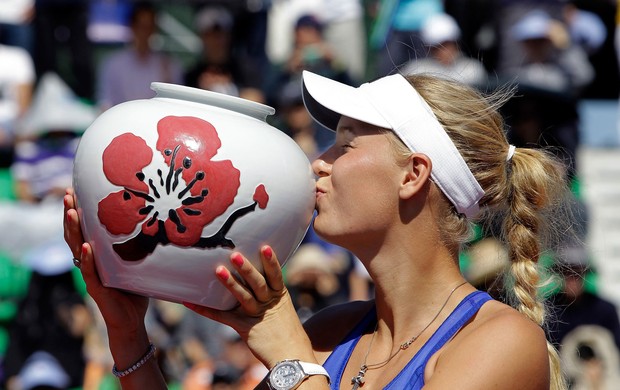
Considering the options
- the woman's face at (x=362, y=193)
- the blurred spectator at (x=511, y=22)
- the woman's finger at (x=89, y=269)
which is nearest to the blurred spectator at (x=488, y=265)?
the woman's face at (x=362, y=193)

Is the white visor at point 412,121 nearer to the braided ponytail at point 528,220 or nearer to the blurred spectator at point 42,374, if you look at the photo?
the braided ponytail at point 528,220

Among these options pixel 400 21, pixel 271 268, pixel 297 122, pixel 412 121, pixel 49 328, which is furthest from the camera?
pixel 400 21

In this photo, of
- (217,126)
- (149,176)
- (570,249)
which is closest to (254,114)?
(217,126)

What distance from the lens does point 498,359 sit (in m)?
2.36

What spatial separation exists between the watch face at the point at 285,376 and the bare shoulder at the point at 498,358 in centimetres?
28

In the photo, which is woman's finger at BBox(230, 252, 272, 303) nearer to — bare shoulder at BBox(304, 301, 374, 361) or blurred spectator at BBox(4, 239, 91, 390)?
bare shoulder at BBox(304, 301, 374, 361)

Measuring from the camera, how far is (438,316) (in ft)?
8.57

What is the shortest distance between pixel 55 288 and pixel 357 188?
191 inches

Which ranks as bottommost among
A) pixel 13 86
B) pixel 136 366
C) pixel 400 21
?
pixel 13 86

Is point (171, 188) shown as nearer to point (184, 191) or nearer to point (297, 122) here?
point (184, 191)

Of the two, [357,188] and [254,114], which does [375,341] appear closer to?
[357,188]

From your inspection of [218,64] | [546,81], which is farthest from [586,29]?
[218,64]

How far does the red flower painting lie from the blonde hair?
550 mm

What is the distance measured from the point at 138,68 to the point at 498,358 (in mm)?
6297
